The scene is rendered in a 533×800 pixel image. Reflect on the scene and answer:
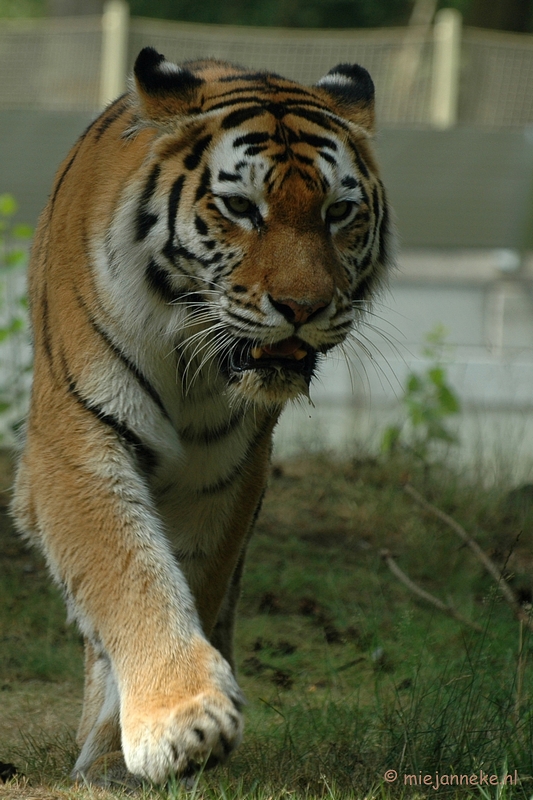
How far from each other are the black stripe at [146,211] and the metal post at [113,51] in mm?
6744

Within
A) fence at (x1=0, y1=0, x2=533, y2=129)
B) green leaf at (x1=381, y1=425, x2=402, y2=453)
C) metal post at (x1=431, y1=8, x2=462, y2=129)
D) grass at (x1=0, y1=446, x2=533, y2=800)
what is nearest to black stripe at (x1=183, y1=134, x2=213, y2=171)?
grass at (x1=0, y1=446, x2=533, y2=800)

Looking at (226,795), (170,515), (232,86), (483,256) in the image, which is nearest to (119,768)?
(226,795)

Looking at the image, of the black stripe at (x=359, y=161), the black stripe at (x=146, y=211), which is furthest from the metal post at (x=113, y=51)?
the black stripe at (x=146, y=211)

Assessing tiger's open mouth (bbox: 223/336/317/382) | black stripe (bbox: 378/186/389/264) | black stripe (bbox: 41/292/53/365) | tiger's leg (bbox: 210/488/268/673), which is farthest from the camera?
tiger's leg (bbox: 210/488/268/673)

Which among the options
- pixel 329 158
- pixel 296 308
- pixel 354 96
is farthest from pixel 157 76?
pixel 296 308

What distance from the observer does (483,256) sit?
29.2 feet

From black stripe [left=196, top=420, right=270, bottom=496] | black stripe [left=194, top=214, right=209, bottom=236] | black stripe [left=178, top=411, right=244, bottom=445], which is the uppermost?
black stripe [left=194, top=214, right=209, bottom=236]

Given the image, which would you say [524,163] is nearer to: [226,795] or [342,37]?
[342,37]

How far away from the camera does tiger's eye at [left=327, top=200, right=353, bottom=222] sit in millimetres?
2668

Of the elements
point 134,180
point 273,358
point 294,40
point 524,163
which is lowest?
point 273,358

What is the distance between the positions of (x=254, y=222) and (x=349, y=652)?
1873 mm

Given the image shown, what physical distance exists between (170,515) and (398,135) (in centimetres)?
666

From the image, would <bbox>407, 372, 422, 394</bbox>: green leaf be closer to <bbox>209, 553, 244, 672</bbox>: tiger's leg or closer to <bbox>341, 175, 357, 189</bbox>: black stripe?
<bbox>209, 553, 244, 672</bbox>: tiger's leg

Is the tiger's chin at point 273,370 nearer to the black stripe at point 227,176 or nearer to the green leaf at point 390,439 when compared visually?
the black stripe at point 227,176
